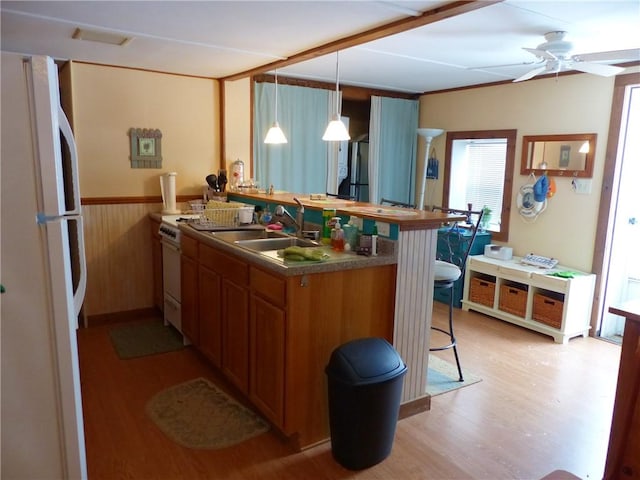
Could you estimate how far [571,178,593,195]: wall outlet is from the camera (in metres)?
4.16

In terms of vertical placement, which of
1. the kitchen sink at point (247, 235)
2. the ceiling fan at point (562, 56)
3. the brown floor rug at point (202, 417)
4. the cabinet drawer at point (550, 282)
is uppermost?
the ceiling fan at point (562, 56)

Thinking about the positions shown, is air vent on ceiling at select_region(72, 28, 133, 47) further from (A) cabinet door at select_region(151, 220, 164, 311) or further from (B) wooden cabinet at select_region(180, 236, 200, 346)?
(A) cabinet door at select_region(151, 220, 164, 311)

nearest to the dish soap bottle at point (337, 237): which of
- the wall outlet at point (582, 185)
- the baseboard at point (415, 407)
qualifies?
the baseboard at point (415, 407)

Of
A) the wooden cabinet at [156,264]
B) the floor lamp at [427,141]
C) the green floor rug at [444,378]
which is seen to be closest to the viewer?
the green floor rug at [444,378]

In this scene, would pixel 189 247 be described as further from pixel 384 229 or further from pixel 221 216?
pixel 384 229

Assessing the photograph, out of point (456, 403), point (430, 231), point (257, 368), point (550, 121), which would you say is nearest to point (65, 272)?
point (257, 368)

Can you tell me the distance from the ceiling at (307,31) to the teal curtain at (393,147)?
1262 mm

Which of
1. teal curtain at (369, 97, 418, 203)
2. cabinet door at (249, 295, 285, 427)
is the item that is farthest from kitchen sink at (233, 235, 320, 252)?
teal curtain at (369, 97, 418, 203)

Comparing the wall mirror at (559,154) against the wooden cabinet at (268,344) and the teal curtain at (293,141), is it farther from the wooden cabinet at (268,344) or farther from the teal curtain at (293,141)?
the wooden cabinet at (268,344)

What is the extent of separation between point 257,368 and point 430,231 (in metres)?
1.21

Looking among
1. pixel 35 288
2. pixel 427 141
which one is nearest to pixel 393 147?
pixel 427 141

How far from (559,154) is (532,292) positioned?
1291 millimetres

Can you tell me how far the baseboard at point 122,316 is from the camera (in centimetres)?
416

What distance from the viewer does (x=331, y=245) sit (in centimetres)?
282
